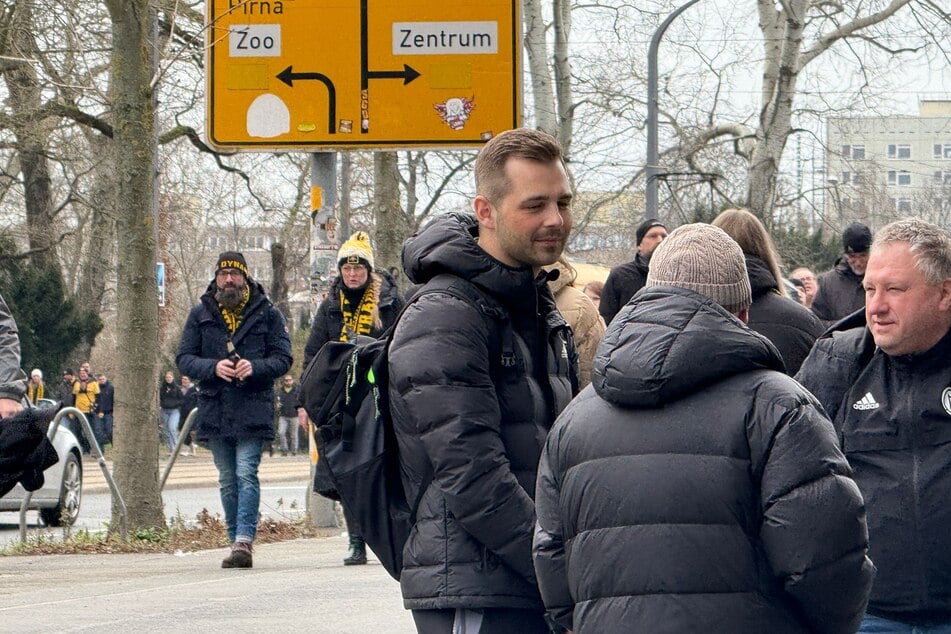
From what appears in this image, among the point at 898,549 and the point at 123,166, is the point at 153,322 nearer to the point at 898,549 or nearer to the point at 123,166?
the point at 123,166

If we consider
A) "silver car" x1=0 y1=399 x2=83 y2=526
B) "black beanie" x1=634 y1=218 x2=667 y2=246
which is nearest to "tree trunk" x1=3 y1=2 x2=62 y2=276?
"silver car" x1=0 y1=399 x2=83 y2=526

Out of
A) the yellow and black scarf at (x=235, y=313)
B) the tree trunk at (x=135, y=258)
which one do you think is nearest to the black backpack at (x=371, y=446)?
the yellow and black scarf at (x=235, y=313)

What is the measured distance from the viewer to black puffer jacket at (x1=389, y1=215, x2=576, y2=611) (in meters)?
3.74

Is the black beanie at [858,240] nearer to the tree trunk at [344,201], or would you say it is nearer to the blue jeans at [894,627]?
the tree trunk at [344,201]

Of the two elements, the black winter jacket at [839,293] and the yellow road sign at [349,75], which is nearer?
the black winter jacket at [839,293]

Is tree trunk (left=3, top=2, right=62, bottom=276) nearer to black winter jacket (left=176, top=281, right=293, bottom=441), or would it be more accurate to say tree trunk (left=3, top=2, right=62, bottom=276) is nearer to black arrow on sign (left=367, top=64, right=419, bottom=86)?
black arrow on sign (left=367, top=64, right=419, bottom=86)

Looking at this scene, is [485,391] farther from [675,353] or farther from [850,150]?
[850,150]

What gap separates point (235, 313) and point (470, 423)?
693 cm

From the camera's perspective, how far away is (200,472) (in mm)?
31109

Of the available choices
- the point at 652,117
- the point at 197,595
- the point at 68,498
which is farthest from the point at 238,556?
the point at 652,117

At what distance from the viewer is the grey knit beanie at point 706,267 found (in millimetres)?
3324

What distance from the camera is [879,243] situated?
421 centimetres

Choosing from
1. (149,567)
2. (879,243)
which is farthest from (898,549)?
(149,567)

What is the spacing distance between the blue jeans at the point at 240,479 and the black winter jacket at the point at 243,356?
0.10 meters
